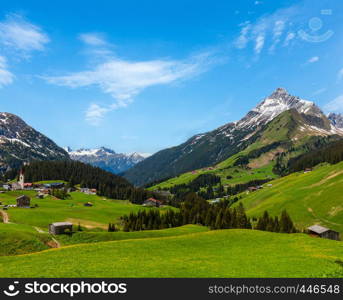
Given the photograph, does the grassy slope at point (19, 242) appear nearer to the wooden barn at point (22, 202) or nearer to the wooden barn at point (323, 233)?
the wooden barn at point (323, 233)

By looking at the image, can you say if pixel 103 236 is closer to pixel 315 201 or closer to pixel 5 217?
pixel 5 217

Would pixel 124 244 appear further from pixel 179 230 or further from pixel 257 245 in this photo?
pixel 179 230

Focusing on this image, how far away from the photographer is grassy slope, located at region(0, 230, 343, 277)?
29078 millimetres

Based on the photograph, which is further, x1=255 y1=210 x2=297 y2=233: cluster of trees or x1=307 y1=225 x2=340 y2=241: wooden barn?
x1=255 y1=210 x2=297 y2=233: cluster of trees

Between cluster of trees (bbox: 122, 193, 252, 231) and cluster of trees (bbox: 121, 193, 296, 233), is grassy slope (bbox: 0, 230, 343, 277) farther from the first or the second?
cluster of trees (bbox: 122, 193, 252, 231)

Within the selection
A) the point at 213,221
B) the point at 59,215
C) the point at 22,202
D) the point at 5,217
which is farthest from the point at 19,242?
the point at 22,202

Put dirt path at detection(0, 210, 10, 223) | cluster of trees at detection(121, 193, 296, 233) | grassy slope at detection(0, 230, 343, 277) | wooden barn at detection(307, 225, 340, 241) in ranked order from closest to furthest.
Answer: grassy slope at detection(0, 230, 343, 277), wooden barn at detection(307, 225, 340, 241), cluster of trees at detection(121, 193, 296, 233), dirt path at detection(0, 210, 10, 223)

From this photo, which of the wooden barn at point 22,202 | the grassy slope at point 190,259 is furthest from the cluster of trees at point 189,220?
the wooden barn at point 22,202

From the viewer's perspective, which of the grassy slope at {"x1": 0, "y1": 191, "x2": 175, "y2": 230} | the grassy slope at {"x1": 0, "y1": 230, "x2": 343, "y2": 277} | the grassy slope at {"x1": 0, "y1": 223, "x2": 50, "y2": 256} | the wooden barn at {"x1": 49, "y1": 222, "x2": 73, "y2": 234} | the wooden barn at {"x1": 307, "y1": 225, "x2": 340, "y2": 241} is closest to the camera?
the grassy slope at {"x1": 0, "y1": 230, "x2": 343, "y2": 277}

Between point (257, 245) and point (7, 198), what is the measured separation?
534 feet

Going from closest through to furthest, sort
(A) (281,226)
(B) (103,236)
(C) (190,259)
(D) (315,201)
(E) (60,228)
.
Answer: (C) (190,259)
(B) (103,236)
(E) (60,228)
(A) (281,226)
(D) (315,201)

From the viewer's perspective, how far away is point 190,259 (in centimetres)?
3809

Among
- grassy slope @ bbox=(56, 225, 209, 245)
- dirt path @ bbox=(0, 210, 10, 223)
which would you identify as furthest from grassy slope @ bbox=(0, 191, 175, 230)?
grassy slope @ bbox=(56, 225, 209, 245)

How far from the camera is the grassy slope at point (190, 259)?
29.1 m
